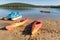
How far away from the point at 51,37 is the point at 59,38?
0.63 meters

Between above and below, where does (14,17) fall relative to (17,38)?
below

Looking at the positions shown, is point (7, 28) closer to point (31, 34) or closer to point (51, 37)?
Result: point (31, 34)

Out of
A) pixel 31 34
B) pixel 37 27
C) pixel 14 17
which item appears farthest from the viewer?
pixel 14 17

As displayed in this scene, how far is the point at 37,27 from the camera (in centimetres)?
1648

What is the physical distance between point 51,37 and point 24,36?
81.4 inches

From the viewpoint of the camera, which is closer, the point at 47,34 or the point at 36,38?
the point at 36,38

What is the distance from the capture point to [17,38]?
46.8ft

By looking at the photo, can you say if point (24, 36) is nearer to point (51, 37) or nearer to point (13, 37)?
point (13, 37)

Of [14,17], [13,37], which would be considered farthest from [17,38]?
[14,17]

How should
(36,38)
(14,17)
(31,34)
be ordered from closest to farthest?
(36,38), (31,34), (14,17)

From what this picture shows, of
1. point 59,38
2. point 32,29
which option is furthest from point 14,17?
point 59,38

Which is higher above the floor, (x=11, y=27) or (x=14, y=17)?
(x=11, y=27)

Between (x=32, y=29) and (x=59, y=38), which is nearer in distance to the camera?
(x=59, y=38)

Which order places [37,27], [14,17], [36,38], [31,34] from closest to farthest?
[36,38]
[31,34]
[37,27]
[14,17]
